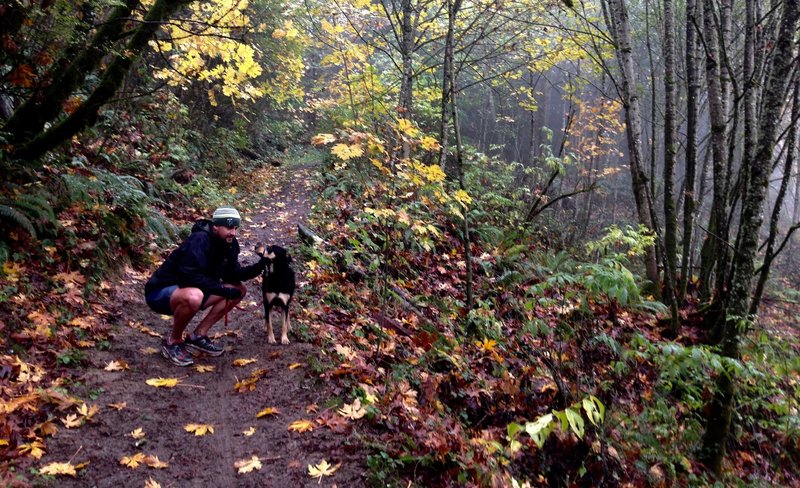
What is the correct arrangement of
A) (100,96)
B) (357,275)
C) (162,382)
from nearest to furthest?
(162,382)
(100,96)
(357,275)

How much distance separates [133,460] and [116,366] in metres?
1.48

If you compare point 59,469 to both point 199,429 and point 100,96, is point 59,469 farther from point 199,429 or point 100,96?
point 100,96

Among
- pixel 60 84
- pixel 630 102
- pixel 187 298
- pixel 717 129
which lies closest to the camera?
pixel 187 298

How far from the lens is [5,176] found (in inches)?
230

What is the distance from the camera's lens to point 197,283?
186 inches

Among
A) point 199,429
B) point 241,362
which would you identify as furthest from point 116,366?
point 199,429

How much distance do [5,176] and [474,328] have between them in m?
6.59

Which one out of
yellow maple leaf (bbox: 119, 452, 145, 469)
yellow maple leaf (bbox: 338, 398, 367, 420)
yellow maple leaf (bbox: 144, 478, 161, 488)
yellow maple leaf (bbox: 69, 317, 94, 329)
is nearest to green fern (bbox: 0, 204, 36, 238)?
yellow maple leaf (bbox: 69, 317, 94, 329)

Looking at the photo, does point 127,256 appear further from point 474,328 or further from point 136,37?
point 474,328

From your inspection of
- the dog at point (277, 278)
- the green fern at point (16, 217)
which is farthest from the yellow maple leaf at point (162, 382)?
the green fern at point (16, 217)

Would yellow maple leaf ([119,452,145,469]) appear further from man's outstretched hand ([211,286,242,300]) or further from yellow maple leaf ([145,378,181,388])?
man's outstretched hand ([211,286,242,300])

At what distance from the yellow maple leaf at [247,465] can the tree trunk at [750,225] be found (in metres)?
4.22

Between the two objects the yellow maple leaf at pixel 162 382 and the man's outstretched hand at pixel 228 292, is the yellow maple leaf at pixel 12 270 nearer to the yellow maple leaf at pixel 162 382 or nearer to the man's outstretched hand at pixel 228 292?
the yellow maple leaf at pixel 162 382

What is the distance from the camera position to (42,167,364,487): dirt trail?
3246 mm
